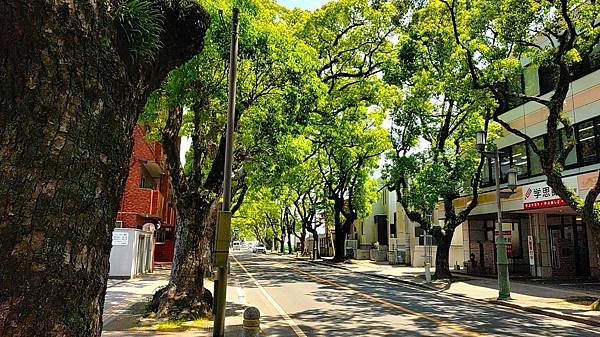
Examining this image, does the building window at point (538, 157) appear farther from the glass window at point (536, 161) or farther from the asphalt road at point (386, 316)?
the asphalt road at point (386, 316)

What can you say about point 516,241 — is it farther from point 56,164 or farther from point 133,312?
point 56,164

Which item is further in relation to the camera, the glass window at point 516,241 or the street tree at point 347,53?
the glass window at point 516,241

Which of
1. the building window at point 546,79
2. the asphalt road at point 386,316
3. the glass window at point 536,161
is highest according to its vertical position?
the building window at point 546,79

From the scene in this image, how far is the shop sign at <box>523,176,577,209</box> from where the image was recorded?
1969cm

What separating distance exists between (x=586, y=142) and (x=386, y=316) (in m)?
12.6

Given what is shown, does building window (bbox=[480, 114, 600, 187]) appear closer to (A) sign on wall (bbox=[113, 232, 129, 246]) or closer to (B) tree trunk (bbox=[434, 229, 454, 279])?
(B) tree trunk (bbox=[434, 229, 454, 279])

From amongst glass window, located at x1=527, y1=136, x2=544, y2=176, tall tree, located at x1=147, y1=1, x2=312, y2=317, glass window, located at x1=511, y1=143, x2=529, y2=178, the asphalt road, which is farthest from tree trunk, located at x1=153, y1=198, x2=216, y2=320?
glass window, located at x1=511, y1=143, x2=529, y2=178

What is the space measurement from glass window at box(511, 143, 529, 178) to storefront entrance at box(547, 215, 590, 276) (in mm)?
3127

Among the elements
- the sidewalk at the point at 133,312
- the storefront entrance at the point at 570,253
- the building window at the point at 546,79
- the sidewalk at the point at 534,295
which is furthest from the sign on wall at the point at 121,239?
the building window at the point at 546,79

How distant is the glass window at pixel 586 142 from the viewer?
19.6 m

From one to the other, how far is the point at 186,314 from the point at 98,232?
10122mm

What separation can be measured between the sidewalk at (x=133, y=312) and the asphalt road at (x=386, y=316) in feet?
2.31

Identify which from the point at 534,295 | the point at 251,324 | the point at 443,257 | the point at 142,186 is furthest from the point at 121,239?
the point at 251,324

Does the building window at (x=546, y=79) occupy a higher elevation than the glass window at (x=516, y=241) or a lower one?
higher
